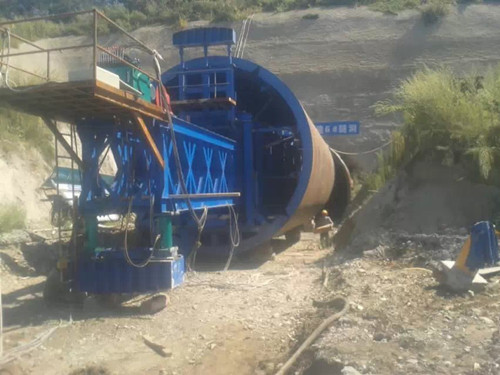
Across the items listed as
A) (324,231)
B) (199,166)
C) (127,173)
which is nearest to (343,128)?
(324,231)

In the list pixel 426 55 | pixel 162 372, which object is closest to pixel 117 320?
pixel 162 372

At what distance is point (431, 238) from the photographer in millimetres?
10719

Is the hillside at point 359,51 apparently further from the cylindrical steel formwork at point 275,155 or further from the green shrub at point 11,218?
the green shrub at point 11,218

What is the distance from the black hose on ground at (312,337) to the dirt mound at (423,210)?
13.5ft

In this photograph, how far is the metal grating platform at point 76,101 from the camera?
6680mm

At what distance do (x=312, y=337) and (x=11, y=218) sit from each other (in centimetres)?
732

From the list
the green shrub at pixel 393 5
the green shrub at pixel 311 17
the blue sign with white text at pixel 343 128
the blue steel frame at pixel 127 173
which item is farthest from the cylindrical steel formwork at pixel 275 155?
the green shrub at pixel 393 5

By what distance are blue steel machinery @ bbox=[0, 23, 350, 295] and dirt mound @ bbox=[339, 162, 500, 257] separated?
4.91ft

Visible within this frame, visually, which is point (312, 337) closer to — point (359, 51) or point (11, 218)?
point (11, 218)

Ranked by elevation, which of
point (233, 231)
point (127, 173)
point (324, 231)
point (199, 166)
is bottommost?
point (324, 231)

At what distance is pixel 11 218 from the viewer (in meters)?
11.3

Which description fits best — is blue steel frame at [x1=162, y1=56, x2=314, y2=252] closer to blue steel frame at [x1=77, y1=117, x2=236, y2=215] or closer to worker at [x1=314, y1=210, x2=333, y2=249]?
worker at [x1=314, y1=210, x2=333, y2=249]

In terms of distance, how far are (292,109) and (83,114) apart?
607cm

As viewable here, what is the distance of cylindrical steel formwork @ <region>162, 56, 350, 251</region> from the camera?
12695 millimetres
